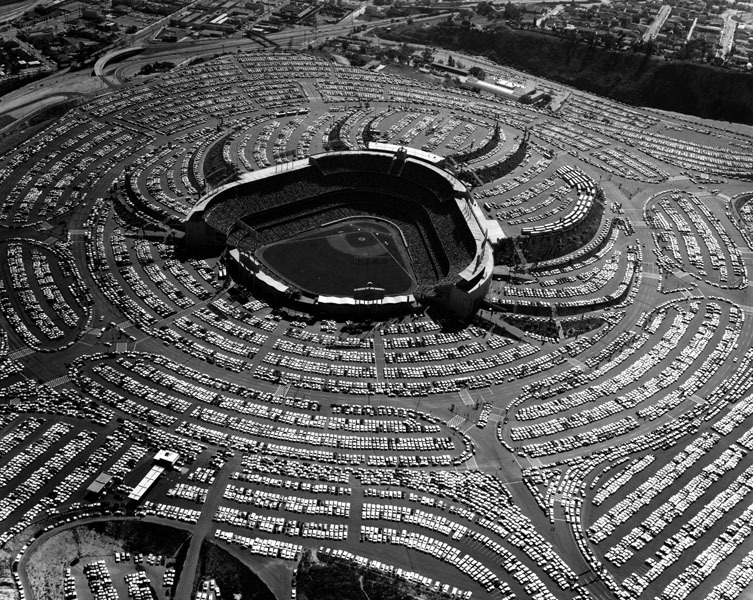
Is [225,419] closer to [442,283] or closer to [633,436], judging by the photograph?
[442,283]

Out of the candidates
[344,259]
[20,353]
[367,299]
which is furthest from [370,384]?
[20,353]

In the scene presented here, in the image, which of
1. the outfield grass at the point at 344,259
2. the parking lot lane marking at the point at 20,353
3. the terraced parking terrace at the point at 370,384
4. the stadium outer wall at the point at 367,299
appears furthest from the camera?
the outfield grass at the point at 344,259

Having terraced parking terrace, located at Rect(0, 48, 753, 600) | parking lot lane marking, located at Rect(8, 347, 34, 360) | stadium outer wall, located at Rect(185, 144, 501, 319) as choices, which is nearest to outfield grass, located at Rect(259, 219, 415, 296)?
terraced parking terrace, located at Rect(0, 48, 753, 600)

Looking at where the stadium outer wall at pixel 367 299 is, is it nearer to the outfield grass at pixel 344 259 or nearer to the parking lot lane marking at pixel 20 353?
the outfield grass at pixel 344 259

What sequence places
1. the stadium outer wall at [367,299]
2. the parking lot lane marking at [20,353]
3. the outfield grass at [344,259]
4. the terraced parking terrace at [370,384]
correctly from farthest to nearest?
the outfield grass at [344,259] < the stadium outer wall at [367,299] < the parking lot lane marking at [20,353] < the terraced parking terrace at [370,384]

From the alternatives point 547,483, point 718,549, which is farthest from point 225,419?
point 718,549

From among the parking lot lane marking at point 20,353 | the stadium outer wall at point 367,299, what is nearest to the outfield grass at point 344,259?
the stadium outer wall at point 367,299
